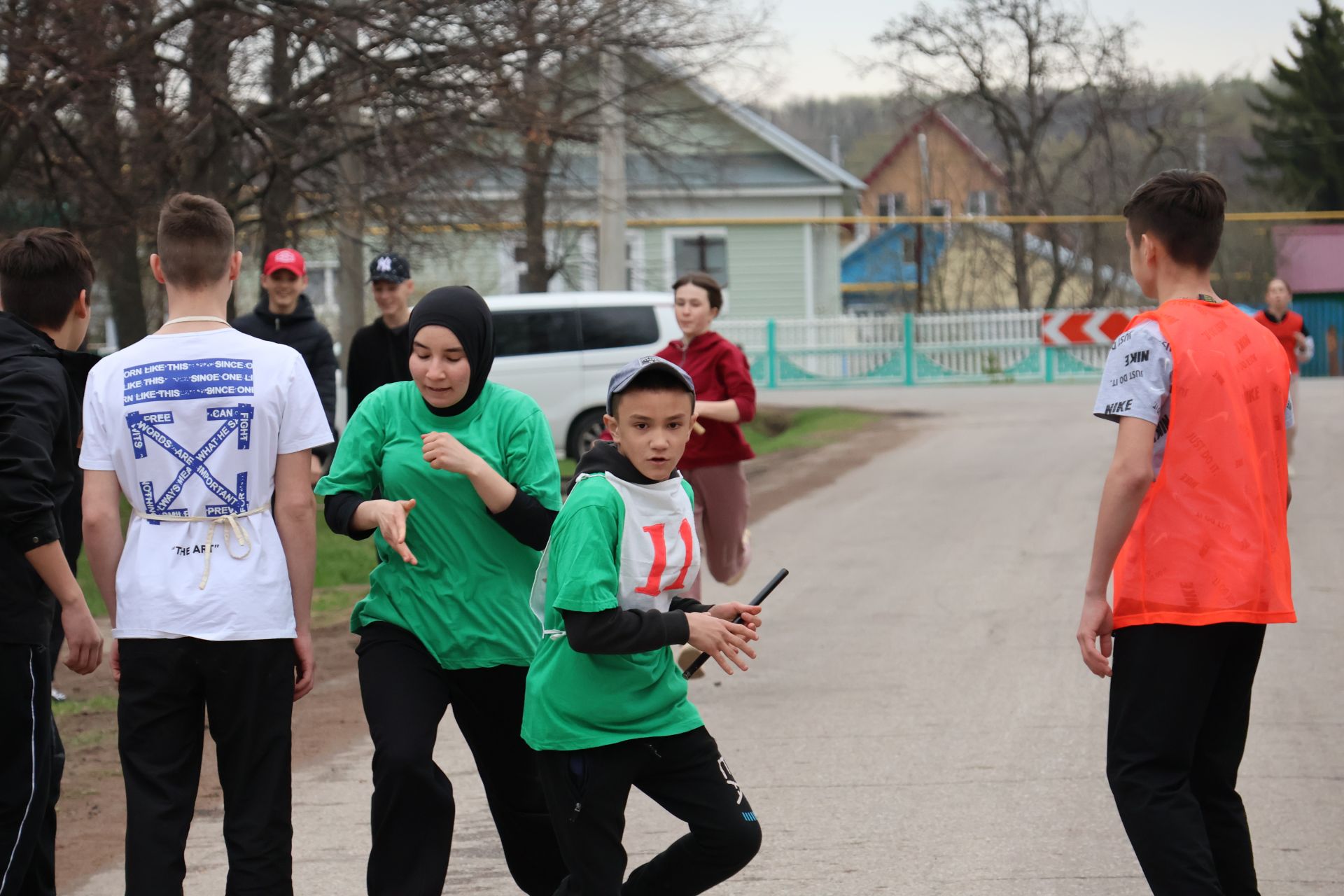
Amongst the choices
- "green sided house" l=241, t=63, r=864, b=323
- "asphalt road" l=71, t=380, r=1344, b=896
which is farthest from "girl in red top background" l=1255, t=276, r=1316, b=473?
"green sided house" l=241, t=63, r=864, b=323

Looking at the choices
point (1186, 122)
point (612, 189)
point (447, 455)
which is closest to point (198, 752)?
point (447, 455)

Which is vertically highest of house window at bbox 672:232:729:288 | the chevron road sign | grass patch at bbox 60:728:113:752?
house window at bbox 672:232:729:288

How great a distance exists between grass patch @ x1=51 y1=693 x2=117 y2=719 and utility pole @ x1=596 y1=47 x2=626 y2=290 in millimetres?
11087

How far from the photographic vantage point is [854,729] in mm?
6898

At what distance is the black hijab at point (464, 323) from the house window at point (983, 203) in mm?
57168

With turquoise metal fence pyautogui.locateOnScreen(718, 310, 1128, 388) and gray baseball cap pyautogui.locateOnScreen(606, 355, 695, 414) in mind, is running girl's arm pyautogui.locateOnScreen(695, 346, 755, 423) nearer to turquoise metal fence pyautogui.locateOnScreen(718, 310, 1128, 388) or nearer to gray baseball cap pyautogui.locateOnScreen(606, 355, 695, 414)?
gray baseball cap pyautogui.locateOnScreen(606, 355, 695, 414)

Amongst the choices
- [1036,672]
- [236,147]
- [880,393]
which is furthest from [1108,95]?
[1036,672]

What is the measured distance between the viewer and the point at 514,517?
4.00 meters

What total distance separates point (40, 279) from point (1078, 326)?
29.0 m

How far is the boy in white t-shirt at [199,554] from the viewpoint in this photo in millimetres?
3693

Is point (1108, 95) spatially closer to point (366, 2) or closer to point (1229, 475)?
point (366, 2)

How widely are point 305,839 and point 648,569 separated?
2524 millimetres

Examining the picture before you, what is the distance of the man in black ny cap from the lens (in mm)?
8031

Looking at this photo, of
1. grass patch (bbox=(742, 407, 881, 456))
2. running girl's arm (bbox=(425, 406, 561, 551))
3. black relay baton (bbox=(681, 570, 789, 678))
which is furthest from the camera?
grass patch (bbox=(742, 407, 881, 456))
